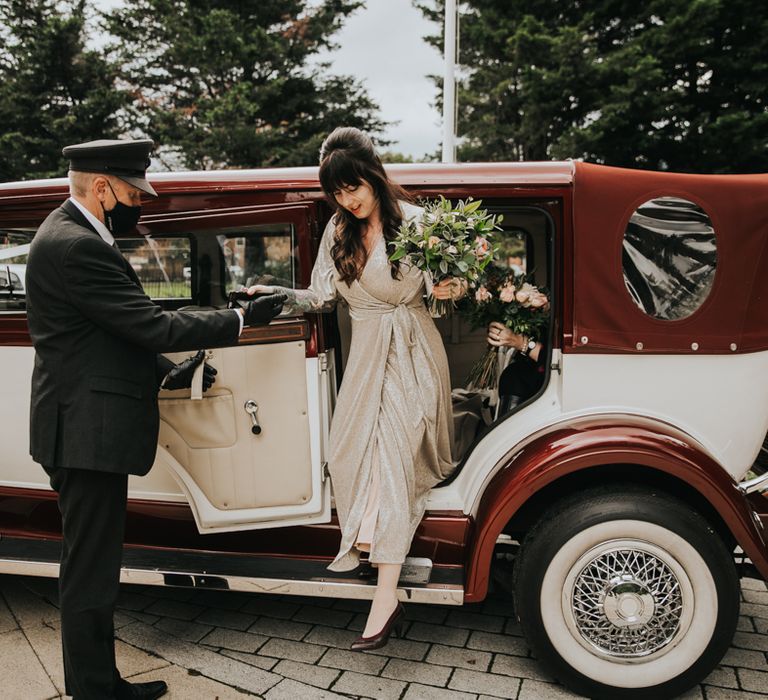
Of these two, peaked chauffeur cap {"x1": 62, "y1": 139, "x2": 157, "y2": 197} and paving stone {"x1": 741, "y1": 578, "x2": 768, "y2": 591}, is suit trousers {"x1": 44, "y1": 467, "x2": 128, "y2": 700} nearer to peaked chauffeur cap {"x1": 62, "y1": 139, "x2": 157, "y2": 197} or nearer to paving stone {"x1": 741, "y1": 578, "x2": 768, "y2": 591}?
peaked chauffeur cap {"x1": 62, "y1": 139, "x2": 157, "y2": 197}

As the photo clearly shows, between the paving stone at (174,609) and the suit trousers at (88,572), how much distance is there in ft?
2.99

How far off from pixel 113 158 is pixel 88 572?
1503 mm

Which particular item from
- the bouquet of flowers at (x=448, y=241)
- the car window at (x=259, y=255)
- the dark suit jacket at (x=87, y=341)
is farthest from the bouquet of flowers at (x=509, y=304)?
the dark suit jacket at (x=87, y=341)

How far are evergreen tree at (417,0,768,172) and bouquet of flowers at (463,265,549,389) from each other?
42.9ft

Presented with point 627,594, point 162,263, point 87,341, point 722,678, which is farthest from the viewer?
point 162,263

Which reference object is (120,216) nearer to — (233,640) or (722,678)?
(233,640)

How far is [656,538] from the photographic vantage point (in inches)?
97.3

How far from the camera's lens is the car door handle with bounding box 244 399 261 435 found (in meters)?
2.72

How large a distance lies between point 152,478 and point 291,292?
114 cm

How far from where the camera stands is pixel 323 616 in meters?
3.26

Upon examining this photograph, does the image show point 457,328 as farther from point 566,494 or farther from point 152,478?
point 152,478

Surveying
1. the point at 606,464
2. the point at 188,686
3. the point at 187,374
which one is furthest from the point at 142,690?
the point at 606,464

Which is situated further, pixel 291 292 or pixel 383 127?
pixel 383 127

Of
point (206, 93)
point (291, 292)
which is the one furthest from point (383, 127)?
point (291, 292)
